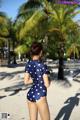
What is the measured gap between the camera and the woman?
592 centimetres

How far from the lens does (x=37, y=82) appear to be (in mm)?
6039

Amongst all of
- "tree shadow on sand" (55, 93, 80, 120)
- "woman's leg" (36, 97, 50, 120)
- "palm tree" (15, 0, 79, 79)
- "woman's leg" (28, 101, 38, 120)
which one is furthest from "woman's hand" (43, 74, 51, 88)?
"palm tree" (15, 0, 79, 79)

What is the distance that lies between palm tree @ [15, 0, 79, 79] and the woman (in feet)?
51.2

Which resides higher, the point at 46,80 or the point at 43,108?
the point at 46,80

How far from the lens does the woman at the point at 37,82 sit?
592 centimetres

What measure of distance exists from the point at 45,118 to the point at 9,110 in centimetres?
494

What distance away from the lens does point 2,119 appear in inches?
298

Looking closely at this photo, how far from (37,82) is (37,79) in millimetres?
46


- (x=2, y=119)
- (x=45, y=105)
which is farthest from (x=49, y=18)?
(x=45, y=105)

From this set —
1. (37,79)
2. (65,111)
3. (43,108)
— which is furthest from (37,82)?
(65,111)

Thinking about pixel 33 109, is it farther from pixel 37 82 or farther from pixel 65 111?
pixel 65 111

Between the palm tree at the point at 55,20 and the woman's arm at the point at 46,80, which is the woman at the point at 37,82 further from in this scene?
the palm tree at the point at 55,20

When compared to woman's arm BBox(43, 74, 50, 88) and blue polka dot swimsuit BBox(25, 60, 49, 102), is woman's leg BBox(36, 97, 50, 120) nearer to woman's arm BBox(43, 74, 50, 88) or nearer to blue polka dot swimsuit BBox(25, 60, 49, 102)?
blue polka dot swimsuit BBox(25, 60, 49, 102)

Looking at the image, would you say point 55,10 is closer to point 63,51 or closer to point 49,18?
point 49,18
